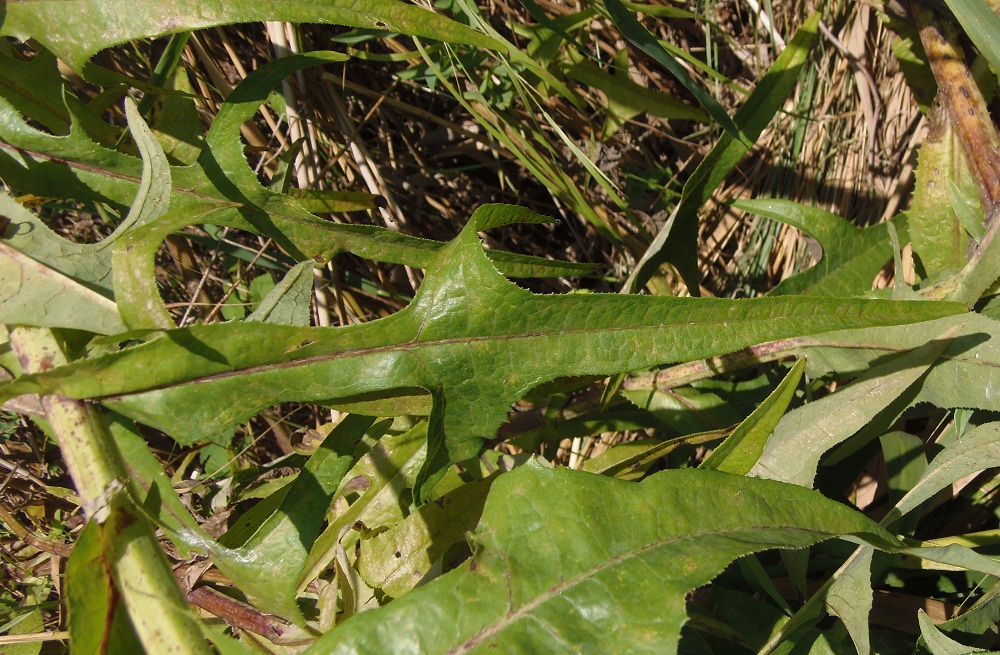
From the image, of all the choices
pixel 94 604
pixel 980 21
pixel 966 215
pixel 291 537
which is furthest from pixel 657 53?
pixel 94 604

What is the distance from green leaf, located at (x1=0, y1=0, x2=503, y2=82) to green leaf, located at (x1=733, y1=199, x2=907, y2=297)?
636mm

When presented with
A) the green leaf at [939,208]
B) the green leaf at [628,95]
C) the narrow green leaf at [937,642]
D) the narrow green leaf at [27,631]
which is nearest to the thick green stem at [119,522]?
the narrow green leaf at [27,631]

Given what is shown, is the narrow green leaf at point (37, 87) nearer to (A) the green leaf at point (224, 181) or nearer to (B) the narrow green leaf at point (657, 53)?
(A) the green leaf at point (224, 181)

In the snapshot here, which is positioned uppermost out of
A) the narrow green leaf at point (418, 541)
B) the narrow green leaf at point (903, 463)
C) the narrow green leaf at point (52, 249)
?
the narrow green leaf at point (52, 249)

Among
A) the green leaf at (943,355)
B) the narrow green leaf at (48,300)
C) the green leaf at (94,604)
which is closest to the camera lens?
the green leaf at (94,604)

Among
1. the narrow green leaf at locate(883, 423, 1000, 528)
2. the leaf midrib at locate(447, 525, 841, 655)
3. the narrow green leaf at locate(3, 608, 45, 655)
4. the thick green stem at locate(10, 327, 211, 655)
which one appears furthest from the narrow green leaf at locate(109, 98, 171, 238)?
the narrow green leaf at locate(883, 423, 1000, 528)

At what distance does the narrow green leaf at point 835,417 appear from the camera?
0.99 metres

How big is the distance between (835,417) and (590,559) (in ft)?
1.55

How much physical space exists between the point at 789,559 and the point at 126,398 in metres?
0.89

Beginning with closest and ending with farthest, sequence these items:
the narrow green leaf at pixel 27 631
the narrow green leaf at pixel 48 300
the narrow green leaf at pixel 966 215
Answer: the narrow green leaf at pixel 48 300, the narrow green leaf at pixel 966 215, the narrow green leaf at pixel 27 631

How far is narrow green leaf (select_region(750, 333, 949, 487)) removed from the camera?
988 millimetres

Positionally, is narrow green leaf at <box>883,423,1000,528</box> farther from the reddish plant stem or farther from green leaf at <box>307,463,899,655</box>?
the reddish plant stem

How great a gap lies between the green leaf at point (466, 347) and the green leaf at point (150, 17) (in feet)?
0.98

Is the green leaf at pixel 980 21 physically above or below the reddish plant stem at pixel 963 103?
above
